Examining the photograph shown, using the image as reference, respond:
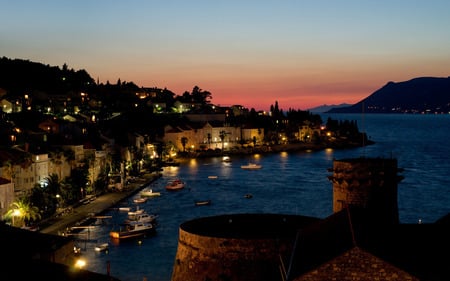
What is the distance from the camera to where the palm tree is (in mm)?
33781

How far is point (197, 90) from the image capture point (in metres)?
159

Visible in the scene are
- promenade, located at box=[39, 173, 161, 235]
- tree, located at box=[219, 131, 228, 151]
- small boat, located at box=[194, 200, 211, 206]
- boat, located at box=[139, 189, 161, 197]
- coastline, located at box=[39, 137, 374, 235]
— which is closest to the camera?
promenade, located at box=[39, 173, 161, 235]

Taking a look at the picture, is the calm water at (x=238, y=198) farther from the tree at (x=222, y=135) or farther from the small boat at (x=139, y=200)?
the tree at (x=222, y=135)

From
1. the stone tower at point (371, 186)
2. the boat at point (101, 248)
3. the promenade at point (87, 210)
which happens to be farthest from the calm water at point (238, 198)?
the stone tower at point (371, 186)

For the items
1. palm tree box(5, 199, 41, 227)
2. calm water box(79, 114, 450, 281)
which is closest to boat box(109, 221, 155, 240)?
calm water box(79, 114, 450, 281)

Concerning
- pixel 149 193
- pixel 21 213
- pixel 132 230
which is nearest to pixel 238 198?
pixel 149 193

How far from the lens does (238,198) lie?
54.6 metres

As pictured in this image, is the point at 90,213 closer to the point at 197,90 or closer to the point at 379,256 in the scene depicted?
the point at 379,256

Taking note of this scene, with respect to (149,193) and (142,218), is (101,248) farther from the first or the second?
(149,193)

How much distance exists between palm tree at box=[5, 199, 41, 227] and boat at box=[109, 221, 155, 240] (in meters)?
4.73

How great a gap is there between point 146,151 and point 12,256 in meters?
70.2

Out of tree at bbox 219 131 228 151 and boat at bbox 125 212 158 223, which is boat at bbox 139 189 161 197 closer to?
boat at bbox 125 212 158 223

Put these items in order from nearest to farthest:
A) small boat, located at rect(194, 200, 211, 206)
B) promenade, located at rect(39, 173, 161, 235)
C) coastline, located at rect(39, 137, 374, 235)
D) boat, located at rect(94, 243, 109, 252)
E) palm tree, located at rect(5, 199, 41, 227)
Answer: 1. boat, located at rect(94, 243, 109, 252)
2. palm tree, located at rect(5, 199, 41, 227)
3. promenade, located at rect(39, 173, 161, 235)
4. coastline, located at rect(39, 137, 374, 235)
5. small boat, located at rect(194, 200, 211, 206)

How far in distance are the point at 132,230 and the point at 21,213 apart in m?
6.61
